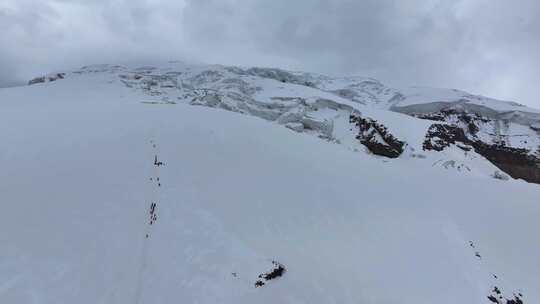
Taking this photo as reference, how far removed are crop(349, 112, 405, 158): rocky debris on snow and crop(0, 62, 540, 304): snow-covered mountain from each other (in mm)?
12782

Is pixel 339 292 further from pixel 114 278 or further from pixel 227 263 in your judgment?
pixel 114 278

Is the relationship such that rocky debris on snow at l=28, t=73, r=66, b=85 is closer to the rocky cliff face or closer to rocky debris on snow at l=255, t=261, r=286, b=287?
the rocky cliff face

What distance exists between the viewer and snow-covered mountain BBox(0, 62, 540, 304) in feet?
31.8

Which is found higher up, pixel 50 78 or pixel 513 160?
pixel 513 160

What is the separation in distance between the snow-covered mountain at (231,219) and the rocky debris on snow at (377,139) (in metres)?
12.8

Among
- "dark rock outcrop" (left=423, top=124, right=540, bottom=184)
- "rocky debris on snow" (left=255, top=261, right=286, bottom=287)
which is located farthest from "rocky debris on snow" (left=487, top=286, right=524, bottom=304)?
"dark rock outcrop" (left=423, top=124, right=540, bottom=184)

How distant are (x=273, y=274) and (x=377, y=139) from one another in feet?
111

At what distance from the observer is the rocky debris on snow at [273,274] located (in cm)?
991

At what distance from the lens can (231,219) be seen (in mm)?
12766

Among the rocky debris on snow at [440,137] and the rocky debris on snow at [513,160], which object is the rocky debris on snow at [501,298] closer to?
the rocky debris on snow at [440,137]

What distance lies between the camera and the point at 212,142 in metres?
20.6

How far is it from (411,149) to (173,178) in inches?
1193

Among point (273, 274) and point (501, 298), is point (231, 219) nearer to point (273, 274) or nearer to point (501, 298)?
point (273, 274)

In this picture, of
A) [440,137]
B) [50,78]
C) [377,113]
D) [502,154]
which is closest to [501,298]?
[440,137]
